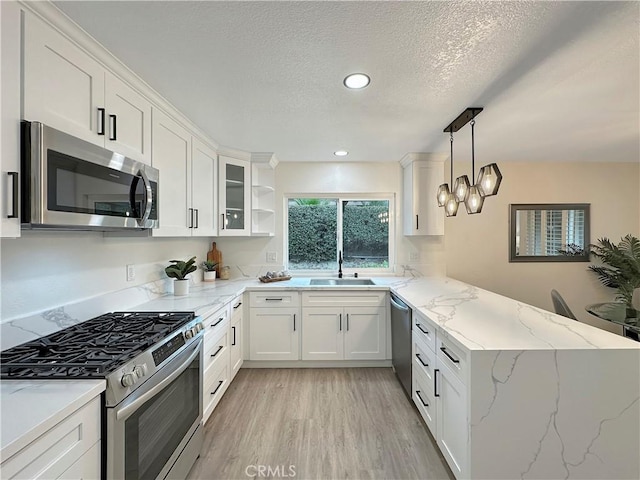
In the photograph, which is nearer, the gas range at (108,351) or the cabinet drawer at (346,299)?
the gas range at (108,351)

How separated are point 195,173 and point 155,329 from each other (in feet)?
4.94

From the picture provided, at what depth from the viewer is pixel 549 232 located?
3.77 metres

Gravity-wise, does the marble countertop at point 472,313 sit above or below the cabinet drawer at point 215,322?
above

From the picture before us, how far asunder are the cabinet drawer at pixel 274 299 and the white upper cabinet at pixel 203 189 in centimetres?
79

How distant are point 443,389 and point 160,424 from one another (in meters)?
1.52

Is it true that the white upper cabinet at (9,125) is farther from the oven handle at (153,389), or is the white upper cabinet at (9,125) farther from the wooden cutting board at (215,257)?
the wooden cutting board at (215,257)

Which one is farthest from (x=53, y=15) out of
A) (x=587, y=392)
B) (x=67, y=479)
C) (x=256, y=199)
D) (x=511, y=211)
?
(x=511, y=211)

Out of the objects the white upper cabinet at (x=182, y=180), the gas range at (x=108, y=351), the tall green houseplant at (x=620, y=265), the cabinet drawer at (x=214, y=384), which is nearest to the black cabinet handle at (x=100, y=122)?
the white upper cabinet at (x=182, y=180)

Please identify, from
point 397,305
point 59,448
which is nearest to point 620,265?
point 397,305

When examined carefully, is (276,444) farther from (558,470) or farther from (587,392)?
(587,392)

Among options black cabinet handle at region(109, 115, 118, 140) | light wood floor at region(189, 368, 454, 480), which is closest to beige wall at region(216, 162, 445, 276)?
light wood floor at region(189, 368, 454, 480)

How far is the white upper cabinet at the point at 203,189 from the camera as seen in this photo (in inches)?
102

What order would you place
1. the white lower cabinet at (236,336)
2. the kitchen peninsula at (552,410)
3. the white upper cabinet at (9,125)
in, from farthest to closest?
the white lower cabinet at (236,336) → the kitchen peninsula at (552,410) → the white upper cabinet at (9,125)

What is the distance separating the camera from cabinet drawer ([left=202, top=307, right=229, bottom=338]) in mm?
2064
